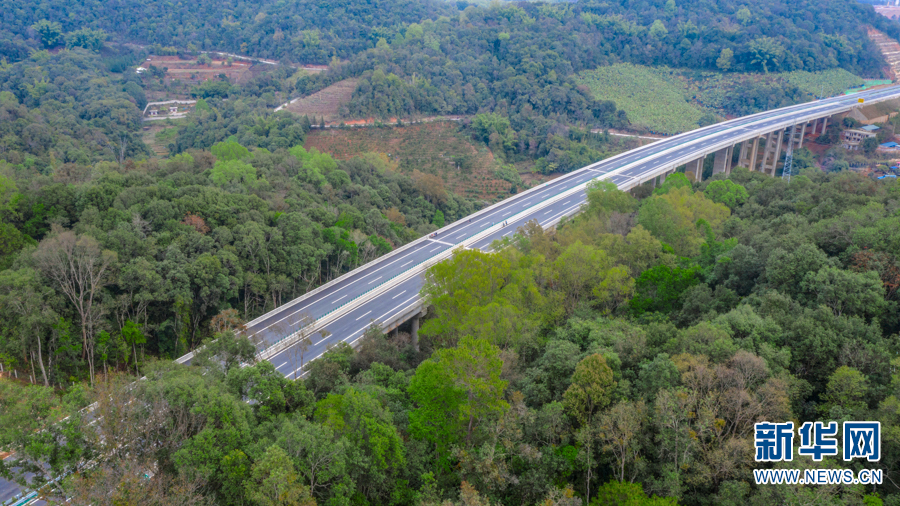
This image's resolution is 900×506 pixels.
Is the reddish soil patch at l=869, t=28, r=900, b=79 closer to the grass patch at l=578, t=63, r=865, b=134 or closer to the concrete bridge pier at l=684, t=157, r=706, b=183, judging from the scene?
the grass patch at l=578, t=63, r=865, b=134

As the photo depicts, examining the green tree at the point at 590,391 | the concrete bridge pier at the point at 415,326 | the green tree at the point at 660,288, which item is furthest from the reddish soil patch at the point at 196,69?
the green tree at the point at 590,391

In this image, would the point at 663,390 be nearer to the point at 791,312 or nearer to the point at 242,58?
the point at 791,312

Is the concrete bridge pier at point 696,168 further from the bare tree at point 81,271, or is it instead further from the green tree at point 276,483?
the green tree at point 276,483

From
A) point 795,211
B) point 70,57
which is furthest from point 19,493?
point 70,57

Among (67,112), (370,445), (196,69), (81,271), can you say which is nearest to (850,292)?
(370,445)

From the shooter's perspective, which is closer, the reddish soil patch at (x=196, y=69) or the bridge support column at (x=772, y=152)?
the bridge support column at (x=772, y=152)

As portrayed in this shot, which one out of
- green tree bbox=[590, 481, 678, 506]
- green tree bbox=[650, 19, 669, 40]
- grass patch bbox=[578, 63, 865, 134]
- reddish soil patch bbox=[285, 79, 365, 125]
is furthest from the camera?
green tree bbox=[650, 19, 669, 40]

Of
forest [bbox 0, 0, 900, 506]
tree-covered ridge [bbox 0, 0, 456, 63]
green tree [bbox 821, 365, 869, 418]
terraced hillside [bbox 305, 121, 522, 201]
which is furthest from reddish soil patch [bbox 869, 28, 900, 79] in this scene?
green tree [bbox 821, 365, 869, 418]
